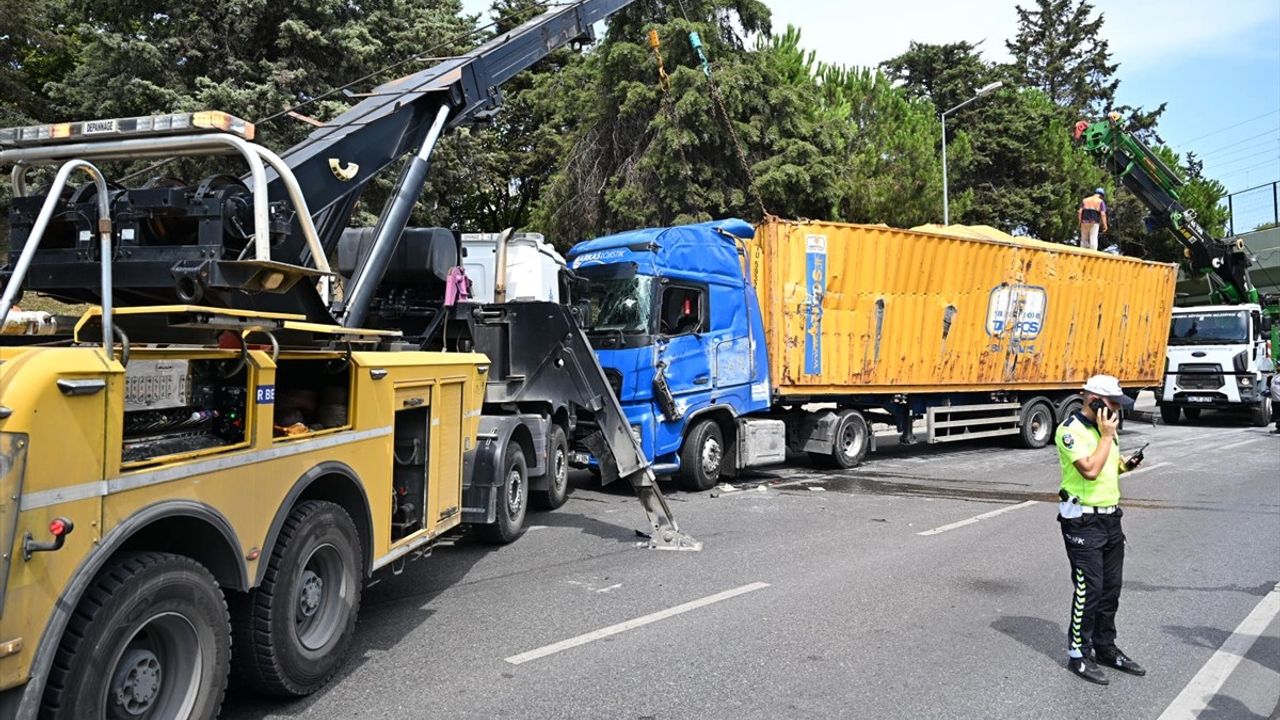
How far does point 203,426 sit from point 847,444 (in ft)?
34.2

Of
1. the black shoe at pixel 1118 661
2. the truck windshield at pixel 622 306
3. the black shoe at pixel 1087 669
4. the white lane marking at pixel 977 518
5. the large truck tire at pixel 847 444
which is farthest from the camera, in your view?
the large truck tire at pixel 847 444

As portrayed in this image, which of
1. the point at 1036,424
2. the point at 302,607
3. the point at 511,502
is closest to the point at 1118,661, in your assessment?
the point at 302,607

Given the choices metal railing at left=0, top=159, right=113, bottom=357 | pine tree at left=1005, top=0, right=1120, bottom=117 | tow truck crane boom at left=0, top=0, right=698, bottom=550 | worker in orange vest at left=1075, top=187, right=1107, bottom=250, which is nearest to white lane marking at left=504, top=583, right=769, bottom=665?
tow truck crane boom at left=0, top=0, right=698, bottom=550

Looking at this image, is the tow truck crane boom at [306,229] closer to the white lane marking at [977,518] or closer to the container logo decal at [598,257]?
the container logo decal at [598,257]

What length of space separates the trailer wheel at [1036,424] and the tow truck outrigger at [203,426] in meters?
11.4

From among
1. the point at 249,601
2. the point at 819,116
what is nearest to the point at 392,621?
the point at 249,601

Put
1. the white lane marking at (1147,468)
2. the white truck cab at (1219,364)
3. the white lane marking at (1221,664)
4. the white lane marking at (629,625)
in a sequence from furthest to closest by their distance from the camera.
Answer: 1. the white truck cab at (1219,364)
2. the white lane marking at (1147,468)
3. the white lane marking at (629,625)
4. the white lane marking at (1221,664)

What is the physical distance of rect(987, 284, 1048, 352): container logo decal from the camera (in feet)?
46.4

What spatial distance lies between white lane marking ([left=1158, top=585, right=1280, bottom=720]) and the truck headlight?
463 cm

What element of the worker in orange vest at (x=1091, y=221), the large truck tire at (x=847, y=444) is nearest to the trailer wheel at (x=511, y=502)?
the large truck tire at (x=847, y=444)

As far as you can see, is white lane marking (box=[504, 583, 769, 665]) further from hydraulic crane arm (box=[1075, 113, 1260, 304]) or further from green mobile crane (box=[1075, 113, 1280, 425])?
hydraulic crane arm (box=[1075, 113, 1260, 304])

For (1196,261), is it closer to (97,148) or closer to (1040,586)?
(1040,586)

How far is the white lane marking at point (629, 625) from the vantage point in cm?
485

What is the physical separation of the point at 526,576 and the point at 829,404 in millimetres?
8010
